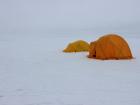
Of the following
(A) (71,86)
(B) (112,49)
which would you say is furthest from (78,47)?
(A) (71,86)

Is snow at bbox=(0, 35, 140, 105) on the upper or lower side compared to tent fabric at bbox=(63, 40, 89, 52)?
lower

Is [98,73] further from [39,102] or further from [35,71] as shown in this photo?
[39,102]

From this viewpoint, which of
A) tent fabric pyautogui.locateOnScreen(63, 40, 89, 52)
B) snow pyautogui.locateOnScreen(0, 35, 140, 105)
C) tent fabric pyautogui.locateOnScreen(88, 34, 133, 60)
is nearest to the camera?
snow pyautogui.locateOnScreen(0, 35, 140, 105)

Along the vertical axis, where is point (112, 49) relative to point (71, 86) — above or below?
above

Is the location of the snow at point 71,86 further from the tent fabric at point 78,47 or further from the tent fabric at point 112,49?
the tent fabric at point 78,47

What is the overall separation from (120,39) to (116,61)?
147cm

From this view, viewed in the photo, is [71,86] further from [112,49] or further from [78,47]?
[78,47]

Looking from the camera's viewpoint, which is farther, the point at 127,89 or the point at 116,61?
the point at 116,61

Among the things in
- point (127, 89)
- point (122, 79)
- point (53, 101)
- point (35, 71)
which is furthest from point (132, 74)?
point (53, 101)

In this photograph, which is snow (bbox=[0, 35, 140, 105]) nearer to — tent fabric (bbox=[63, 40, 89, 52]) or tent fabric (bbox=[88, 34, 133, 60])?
tent fabric (bbox=[88, 34, 133, 60])

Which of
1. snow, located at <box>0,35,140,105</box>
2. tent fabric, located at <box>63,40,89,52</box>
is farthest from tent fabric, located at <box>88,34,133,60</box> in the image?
tent fabric, located at <box>63,40,89,52</box>

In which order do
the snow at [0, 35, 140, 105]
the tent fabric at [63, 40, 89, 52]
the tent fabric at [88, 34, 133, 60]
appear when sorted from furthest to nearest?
the tent fabric at [63, 40, 89, 52] → the tent fabric at [88, 34, 133, 60] → the snow at [0, 35, 140, 105]

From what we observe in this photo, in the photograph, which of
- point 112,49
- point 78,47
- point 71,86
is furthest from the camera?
A: point 78,47

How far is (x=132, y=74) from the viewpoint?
10234 mm
